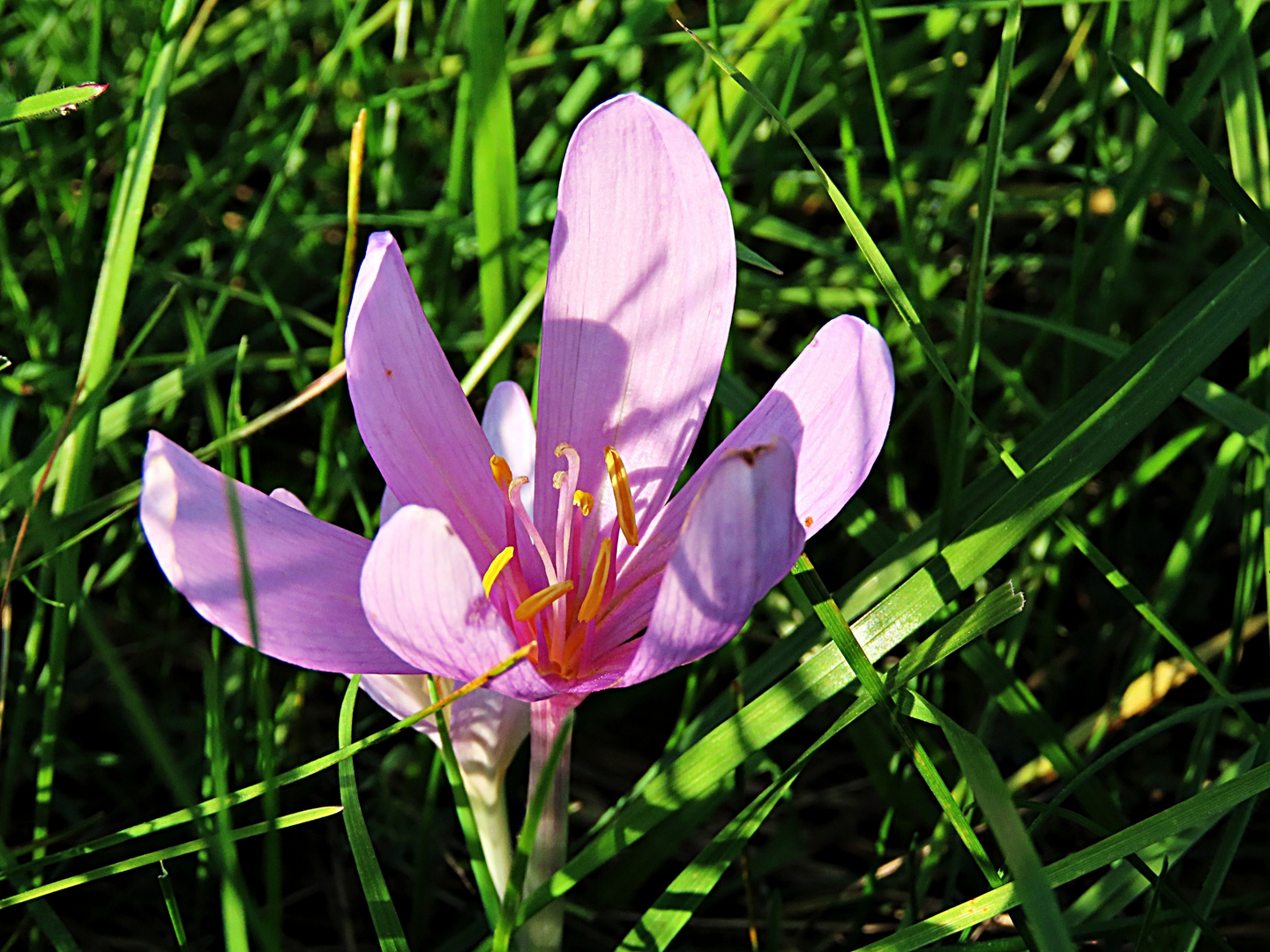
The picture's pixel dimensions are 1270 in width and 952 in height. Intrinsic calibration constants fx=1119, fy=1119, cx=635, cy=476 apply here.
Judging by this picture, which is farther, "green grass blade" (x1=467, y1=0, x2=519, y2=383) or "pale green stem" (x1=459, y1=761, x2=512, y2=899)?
"green grass blade" (x1=467, y1=0, x2=519, y2=383)

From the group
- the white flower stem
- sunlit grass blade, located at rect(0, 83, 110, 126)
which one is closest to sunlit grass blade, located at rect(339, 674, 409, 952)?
the white flower stem

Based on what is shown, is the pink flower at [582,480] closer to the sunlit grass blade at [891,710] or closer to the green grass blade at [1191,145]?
the sunlit grass blade at [891,710]

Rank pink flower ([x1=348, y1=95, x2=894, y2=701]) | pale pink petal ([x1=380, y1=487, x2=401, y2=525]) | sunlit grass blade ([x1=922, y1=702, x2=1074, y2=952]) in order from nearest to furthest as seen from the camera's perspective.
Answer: sunlit grass blade ([x1=922, y1=702, x2=1074, y2=952]), pink flower ([x1=348, y1=95, x2=894, y2=701]), pale pink petal ([x1=380, y1=487, x2=401, y2=525])

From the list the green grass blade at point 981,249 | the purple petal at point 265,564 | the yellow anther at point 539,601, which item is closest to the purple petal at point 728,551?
the yellow anther at point 539,601

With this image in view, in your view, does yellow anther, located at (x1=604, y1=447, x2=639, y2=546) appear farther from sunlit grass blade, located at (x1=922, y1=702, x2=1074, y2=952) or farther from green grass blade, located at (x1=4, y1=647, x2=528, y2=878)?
sunlit grass blade, located at (x1=922, y1=702, x2=1074, y2=952)

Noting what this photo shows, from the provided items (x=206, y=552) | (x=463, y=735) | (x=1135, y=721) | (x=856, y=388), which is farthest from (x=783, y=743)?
(x=206, y=552)

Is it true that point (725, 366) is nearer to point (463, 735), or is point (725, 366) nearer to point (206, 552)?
point (463, 735)

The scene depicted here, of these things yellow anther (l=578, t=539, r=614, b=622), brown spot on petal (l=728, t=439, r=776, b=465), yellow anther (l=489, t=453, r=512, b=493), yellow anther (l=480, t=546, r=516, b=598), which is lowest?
yellow anther (l=578, t=539, r=614, b=622)
